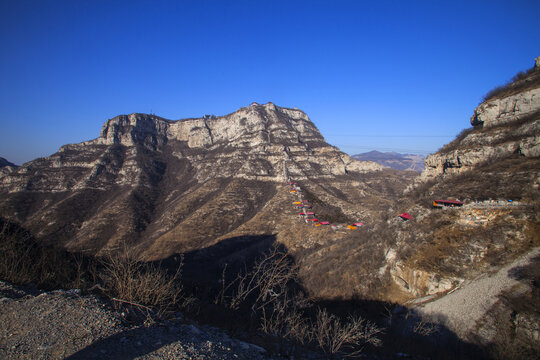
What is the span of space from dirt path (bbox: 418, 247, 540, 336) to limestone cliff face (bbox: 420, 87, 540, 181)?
16.1 m

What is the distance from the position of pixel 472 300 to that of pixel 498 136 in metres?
24.3

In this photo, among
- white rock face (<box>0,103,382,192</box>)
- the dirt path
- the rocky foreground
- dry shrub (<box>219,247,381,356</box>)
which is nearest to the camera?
the rocky foreground

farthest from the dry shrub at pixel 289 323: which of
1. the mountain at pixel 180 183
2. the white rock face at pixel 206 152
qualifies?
the white rock face at pixel 206 152

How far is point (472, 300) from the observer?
15758 millimetres

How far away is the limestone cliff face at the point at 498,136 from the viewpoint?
87.0 feet

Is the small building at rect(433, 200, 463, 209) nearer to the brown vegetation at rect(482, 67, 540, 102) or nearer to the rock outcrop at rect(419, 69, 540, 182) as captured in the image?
the rock outcrop at rect(419, 69, 540, 182)

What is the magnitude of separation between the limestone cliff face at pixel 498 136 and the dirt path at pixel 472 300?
16.1 m

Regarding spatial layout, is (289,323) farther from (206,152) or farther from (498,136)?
(206,152)

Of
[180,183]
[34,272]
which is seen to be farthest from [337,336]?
[180,183]

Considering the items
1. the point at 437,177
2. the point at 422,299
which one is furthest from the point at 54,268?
the point at 437,177

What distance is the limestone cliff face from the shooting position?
2653 cm

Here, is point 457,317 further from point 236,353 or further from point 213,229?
point 213,229

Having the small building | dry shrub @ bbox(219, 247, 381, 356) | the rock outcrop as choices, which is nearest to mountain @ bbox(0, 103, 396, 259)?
the rock outcrop

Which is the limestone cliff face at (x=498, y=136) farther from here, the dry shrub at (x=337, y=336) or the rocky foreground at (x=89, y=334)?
the rocky foreground at (x=89, y=334)
